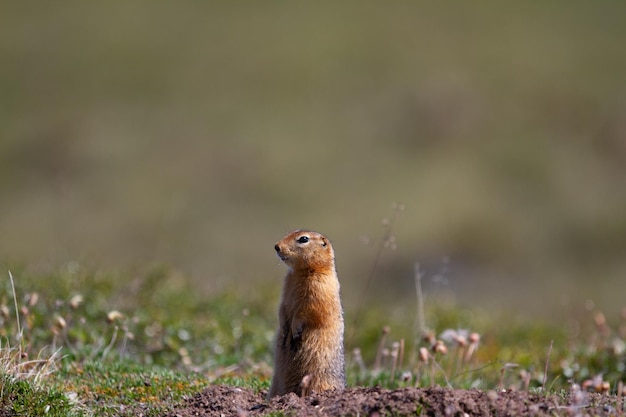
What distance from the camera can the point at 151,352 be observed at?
10.1m

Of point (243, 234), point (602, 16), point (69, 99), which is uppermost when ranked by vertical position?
point (602, 16)

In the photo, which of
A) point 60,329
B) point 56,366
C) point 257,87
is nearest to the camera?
point 56,366

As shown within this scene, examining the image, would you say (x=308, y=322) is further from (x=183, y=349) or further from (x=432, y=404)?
(x=183, y=349)

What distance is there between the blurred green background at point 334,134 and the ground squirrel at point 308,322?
19374mm

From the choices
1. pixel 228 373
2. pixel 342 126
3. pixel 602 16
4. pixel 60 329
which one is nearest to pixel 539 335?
pixel 228 373

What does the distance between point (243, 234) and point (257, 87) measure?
A: 39.4ft

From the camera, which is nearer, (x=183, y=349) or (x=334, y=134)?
(x=183, y=349)

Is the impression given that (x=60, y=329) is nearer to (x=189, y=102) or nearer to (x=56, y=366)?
(x=56, y=366)

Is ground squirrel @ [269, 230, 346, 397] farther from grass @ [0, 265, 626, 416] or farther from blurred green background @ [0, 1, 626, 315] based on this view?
blurred green background @ [0, 1, 626, 315]

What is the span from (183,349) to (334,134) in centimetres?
3328

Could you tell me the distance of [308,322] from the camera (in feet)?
25.6

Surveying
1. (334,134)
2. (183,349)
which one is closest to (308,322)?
(183,349)

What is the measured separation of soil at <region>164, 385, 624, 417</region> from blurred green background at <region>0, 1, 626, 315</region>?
66.2ft

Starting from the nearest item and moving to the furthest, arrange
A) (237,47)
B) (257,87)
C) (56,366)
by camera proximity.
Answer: (56,366) < (257,87) < (237,47)
